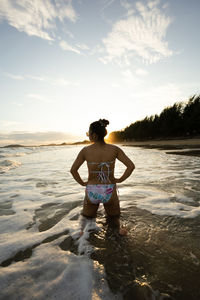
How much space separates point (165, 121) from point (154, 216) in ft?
180

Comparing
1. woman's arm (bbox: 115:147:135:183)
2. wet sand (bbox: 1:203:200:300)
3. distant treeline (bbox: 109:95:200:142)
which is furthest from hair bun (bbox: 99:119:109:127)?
distant treeline (bbox: 109:95:200:142)

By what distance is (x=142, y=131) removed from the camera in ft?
235

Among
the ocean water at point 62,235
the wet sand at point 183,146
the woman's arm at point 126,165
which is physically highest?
the woman's arm at point 126,165

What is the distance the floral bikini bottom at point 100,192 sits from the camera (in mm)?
2656

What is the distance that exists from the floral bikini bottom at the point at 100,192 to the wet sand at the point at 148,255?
448mm

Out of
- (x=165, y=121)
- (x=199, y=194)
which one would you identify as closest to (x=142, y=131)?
(x=165, y=121)

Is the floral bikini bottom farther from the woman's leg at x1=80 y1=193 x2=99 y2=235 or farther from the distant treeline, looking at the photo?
the distant treeline

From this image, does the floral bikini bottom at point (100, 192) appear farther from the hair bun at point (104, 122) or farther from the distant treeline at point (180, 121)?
the distant treeline at point (180, 121)

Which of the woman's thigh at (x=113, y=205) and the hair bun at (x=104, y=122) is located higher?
the hair bun at (x=104, y=122)

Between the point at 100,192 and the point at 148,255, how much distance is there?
1.06 metres

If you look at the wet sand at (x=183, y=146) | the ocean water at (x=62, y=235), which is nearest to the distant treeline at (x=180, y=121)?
the wet sand at (x=183, y=146)

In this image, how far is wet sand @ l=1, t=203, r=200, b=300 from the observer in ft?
5.03

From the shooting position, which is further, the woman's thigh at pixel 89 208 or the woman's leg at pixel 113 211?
the woman's thigh at pixel 89 208

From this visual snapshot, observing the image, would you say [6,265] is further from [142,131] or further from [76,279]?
[142,131]
